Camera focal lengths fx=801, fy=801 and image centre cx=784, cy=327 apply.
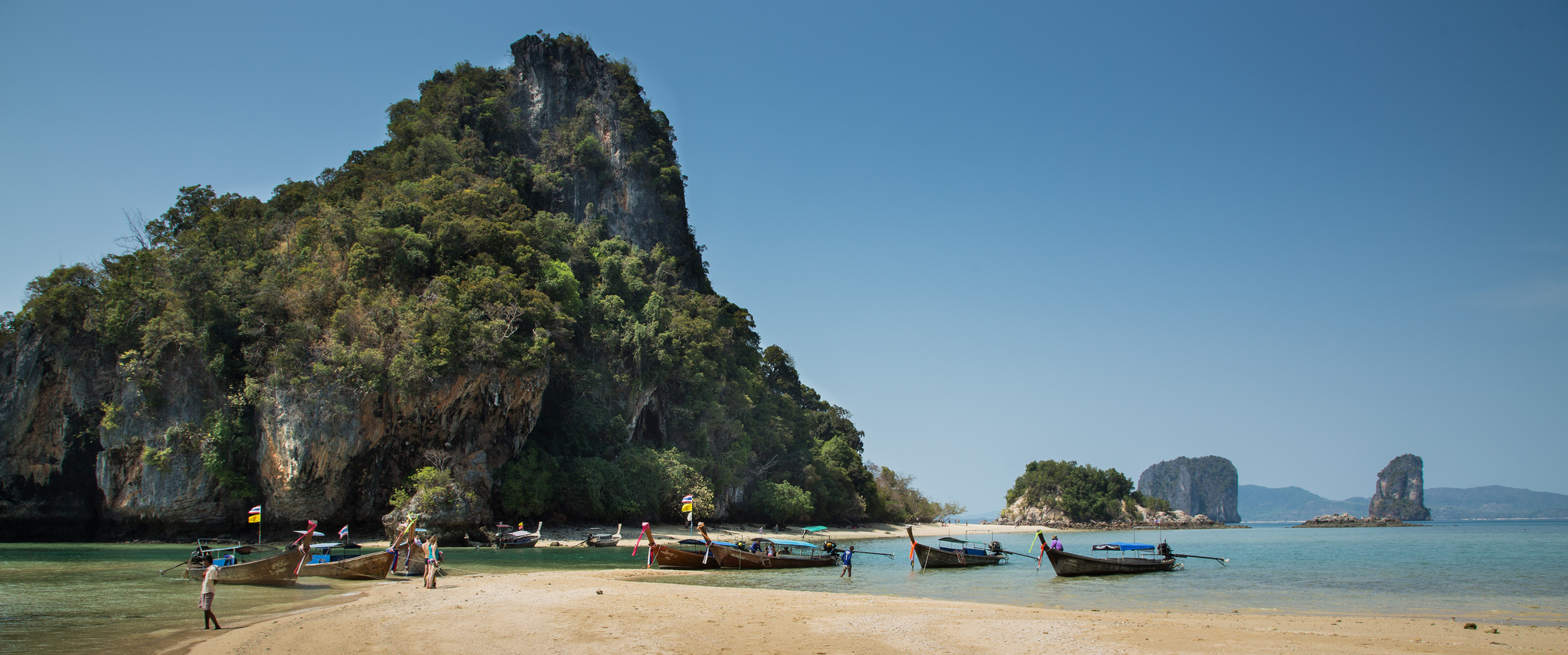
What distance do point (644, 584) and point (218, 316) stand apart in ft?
97.3

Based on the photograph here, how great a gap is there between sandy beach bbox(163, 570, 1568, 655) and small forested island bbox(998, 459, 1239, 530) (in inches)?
3150

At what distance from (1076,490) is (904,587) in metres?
77.2

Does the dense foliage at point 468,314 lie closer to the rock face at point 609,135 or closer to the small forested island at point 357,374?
the small forested island at point 357,374

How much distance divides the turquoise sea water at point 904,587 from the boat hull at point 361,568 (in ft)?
1.27

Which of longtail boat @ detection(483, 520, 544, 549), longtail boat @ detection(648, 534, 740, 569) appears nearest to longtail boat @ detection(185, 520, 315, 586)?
longtail boat @ detection(648, 534, 740, 569)

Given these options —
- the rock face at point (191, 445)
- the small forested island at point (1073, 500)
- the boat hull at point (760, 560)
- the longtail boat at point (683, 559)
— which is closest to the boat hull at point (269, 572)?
the longtail boat at point (683, 559)

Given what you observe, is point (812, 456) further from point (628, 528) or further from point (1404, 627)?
point (1404, 627)

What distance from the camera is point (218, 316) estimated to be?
38000 millimetres

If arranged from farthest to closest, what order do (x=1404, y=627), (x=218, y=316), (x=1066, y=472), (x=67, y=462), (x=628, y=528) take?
(x=1066, y=472) < (x=628, y=528) < (x=67, y=462) < (x=218, y=316) < (x=1404, y=627)

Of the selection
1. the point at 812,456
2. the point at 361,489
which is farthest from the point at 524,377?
the point at 812,456

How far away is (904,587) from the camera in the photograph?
926 inches

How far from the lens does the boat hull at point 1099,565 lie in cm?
2611

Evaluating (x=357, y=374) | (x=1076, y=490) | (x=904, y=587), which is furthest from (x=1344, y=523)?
(x=357, y=374)

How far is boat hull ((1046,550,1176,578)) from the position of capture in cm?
2611
